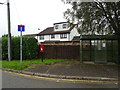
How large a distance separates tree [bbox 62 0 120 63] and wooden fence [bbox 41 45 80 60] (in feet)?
11.0

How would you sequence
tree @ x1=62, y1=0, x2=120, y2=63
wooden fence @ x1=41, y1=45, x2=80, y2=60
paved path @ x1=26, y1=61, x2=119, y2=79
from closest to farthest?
paved path @ x1=26, y1=61, x2=119, y2=79, tree @ x1=62, y1=0, x2=120, y2=63, wooden fence @ x1=41, y1=45, x2=80, y2=60

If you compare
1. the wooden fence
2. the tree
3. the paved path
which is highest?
the tree

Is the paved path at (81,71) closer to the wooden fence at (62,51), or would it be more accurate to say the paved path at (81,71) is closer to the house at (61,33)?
the wooden fence at (62,51)

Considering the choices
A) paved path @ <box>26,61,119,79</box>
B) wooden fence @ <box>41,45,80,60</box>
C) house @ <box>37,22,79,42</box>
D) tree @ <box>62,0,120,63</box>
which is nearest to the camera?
paved path @ <box>26,61,119,79</box>

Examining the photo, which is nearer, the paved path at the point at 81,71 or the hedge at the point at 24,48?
the paved path at the point at 81,71

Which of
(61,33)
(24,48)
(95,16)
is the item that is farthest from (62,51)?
(61,33)

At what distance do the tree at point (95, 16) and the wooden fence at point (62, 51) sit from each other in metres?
3.34

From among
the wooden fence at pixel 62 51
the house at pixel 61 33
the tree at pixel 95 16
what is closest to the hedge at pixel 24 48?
the wooden fence at pixel 62 51

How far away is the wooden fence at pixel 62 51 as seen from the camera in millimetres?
14988

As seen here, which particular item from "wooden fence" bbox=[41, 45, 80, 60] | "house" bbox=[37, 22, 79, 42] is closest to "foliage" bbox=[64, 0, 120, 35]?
"wooden fence" bbox=[41, 45, 80, 60]

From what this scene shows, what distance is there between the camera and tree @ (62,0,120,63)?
404 inches

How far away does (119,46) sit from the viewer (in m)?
12.0

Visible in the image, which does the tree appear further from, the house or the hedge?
the house

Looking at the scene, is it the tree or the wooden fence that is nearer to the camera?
the tree
